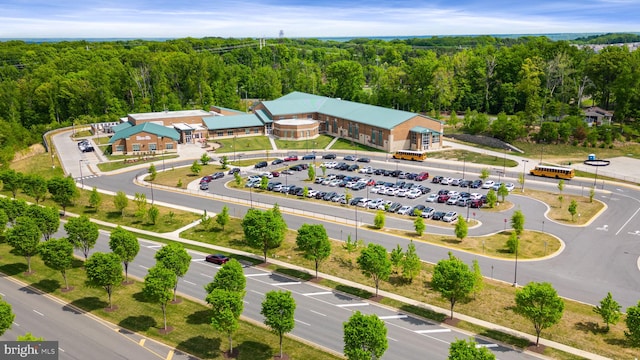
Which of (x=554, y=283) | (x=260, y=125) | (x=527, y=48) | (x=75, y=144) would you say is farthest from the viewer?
(x=527, y=48)

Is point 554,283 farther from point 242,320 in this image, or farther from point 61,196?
point 61,196

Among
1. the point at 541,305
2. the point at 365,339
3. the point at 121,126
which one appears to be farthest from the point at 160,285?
the point at 121,126

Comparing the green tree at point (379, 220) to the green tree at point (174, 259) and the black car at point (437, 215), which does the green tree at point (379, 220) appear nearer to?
the black car at point (437, 215)

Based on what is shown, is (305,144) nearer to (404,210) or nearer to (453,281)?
(404,210)

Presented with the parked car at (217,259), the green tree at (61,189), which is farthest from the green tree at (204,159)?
the parked car at (217,259)

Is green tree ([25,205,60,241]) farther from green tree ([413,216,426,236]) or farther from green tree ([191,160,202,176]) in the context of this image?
green tree ([413,216,426,236])

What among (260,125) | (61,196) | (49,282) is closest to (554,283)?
(49,282)
